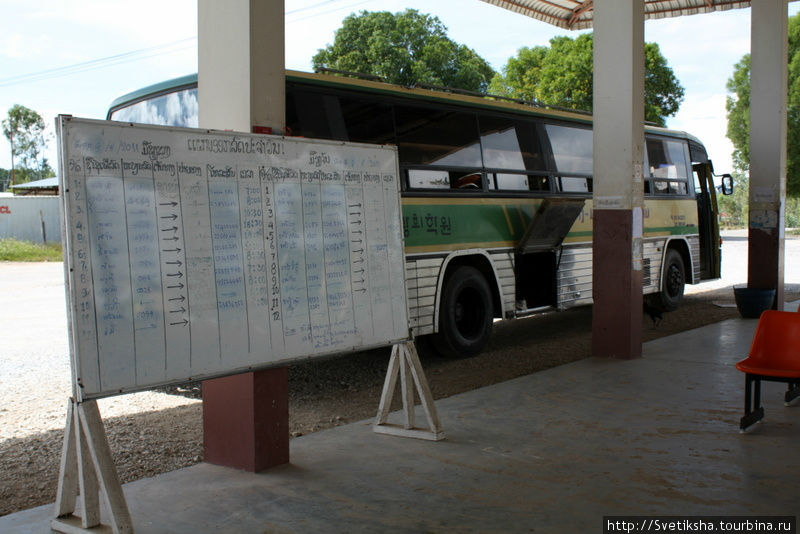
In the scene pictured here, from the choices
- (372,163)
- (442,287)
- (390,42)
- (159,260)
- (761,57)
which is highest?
(390,42)

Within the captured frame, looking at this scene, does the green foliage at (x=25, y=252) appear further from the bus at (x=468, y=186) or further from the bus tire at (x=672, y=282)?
the bus tire at (x=672, y=282)

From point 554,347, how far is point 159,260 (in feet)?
22.7

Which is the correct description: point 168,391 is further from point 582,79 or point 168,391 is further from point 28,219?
point 582,79

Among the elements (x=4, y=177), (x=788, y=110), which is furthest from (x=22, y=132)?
(x=788, y=110)

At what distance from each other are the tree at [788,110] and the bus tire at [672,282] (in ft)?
68.3

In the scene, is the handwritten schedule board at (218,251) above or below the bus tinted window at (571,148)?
below

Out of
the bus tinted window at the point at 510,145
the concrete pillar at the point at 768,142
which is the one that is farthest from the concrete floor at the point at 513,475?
the concrete pillar at the point at 768,142

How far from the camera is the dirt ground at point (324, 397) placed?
Answer: 5145 millimetres

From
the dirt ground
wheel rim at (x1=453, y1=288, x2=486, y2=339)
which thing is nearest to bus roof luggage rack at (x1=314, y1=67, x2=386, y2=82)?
wheel rim at (x1=453, y1=288, x2=486, y2=339)

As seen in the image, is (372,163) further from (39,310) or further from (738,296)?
(39,310)

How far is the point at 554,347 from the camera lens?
10148mm

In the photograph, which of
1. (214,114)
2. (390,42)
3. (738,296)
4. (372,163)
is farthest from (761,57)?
(390,42)

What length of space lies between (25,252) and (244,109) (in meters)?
25.4

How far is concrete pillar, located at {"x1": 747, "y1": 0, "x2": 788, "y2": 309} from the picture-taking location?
465 inches
